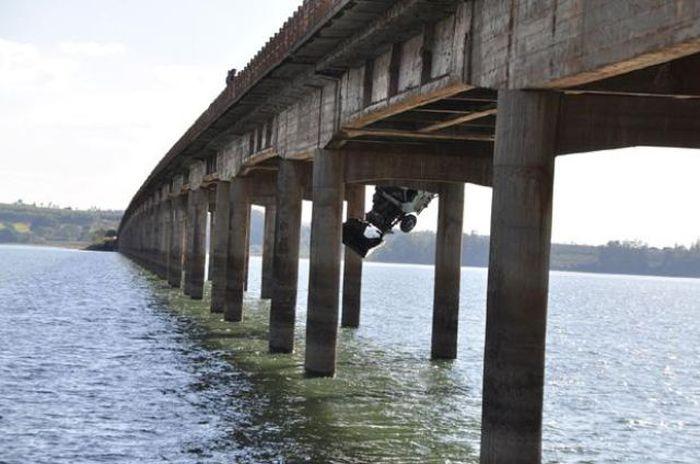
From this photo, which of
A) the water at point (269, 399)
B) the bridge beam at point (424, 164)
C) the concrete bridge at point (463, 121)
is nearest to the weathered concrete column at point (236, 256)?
the concrete bridge at point (463, 121)

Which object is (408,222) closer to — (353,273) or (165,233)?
(353,273)

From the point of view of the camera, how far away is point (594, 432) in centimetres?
2339

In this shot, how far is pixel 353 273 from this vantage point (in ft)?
139

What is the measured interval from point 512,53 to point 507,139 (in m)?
1.31

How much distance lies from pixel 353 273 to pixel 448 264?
31.5 feet

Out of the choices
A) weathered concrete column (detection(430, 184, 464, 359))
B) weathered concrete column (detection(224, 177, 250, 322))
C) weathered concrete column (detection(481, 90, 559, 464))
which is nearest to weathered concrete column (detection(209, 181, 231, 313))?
weathered concrete column (detection(224, 177, 250, 322))

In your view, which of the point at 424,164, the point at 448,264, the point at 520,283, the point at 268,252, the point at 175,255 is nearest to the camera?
the point at 520,283

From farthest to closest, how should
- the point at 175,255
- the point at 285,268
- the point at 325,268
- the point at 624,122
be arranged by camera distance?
the point at 175,255, the point at 285,268, the point at 325,268, the point at 624,122

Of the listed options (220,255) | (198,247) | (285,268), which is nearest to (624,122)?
(285,268)

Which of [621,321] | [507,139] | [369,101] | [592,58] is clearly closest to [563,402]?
[369,101]

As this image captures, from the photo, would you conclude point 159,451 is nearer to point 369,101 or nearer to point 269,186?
point 369,101

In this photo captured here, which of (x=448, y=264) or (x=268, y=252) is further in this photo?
(x=268, y=252)

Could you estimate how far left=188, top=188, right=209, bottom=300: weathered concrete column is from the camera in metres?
56.8

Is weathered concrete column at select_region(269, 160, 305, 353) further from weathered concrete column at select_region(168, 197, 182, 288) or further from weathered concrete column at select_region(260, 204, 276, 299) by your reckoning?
weathered concrete column at select_region(168, 197, 182, 288)
